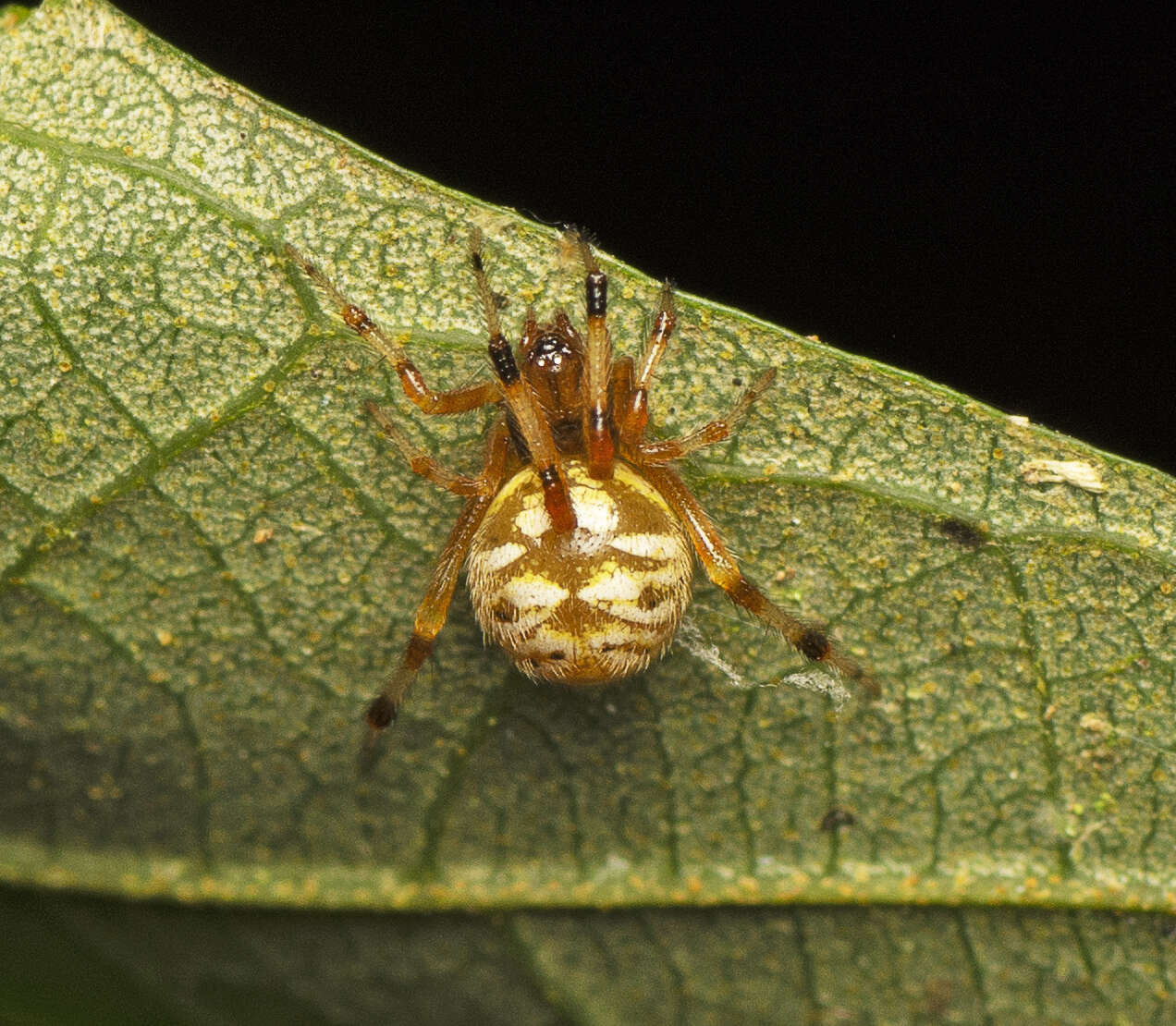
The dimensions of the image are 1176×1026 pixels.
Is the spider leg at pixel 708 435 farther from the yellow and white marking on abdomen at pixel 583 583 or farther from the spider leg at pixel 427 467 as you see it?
the spider leg at pixel 427 467

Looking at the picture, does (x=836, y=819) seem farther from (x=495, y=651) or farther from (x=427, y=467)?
(x=427, y=467)

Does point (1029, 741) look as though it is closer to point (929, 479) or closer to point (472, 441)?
point (929, 479)

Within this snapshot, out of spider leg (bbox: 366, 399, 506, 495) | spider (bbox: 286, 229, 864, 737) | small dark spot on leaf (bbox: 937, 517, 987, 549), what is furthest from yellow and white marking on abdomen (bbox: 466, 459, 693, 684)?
small dark spot on leaf (bbox: 937, 517, 987, 549)

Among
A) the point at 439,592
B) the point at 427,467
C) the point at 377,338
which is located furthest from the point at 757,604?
the point at 377,338

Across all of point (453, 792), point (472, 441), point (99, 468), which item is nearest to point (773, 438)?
point (472, 441)

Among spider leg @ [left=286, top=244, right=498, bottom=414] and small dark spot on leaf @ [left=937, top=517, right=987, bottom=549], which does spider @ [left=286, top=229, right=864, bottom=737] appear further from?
small dark spot on leaf @ [left=937, top=517, right=987, bottom=549]
